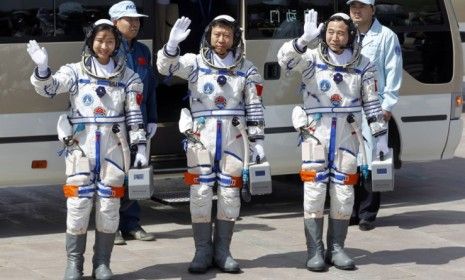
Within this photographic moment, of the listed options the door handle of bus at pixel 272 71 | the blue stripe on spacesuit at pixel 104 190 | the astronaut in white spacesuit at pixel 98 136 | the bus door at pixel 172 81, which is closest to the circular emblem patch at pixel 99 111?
the astronaut in white spacesuit at pixel 98 136

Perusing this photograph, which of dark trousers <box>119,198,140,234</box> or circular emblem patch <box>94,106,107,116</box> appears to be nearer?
circular emblem patch <box>94,106,107,116</box>

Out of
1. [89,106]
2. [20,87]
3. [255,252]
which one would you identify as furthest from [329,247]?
[20,87]

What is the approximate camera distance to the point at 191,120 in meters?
8.81

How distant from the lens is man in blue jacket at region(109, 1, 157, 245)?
30.7 feet

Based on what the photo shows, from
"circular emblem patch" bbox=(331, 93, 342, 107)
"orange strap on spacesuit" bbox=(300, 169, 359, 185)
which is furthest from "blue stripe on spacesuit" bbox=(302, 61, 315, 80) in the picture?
"orange strap on spacesuit" bbox=(300, 169, 359, 185)

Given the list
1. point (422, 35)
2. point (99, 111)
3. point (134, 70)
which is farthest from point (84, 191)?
point (422, 35)

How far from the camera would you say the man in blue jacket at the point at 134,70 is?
9.37 m

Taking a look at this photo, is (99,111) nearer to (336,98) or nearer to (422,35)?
(336,98)

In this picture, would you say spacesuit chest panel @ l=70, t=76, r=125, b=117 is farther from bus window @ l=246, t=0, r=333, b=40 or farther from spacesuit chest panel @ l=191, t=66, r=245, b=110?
bus window @ l=246, t=0, r=333, b=40

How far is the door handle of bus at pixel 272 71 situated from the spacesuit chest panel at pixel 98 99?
2.57 metres

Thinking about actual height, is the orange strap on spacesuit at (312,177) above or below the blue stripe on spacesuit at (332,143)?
below

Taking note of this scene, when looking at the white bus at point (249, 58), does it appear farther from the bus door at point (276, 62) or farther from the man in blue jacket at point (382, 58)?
the man in blue jacket at point (382, 58)

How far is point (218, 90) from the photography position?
28.8 ft

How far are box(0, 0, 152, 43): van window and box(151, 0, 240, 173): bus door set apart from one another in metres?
0.72
